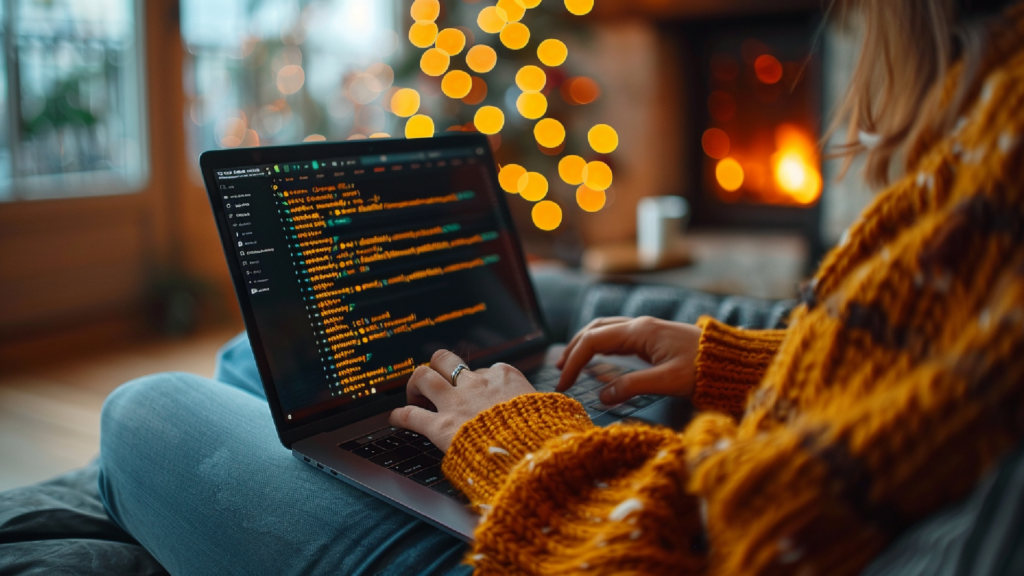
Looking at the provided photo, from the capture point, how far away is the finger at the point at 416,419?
2.09 ft

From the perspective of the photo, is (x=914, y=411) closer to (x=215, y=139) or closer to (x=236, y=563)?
(x=236, y=563)

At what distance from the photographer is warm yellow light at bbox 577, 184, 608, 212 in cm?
348

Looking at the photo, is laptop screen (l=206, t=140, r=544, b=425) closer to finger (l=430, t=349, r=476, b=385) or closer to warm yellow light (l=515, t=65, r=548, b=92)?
finger (l=430, t=349, r=476, b=385)

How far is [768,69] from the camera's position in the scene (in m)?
3.41

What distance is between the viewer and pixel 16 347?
2510mm

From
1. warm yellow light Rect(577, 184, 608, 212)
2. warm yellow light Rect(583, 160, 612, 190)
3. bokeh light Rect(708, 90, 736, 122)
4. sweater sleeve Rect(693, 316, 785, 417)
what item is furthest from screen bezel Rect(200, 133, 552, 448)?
bokeh light Rect(708, 90, 736, 122)

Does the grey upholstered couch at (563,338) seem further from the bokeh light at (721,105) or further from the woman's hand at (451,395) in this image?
the bokeh light at (721,105)

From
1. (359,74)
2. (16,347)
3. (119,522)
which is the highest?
(359,74)

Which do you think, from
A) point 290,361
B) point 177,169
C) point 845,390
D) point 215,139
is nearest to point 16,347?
point 177,169

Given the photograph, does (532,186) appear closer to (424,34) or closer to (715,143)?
(424,34)

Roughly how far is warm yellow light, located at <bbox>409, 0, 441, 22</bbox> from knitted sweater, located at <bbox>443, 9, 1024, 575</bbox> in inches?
123

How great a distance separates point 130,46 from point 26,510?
2503 millimetres

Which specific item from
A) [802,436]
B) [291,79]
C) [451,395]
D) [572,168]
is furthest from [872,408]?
[291,79]

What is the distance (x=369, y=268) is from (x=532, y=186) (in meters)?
2.59
